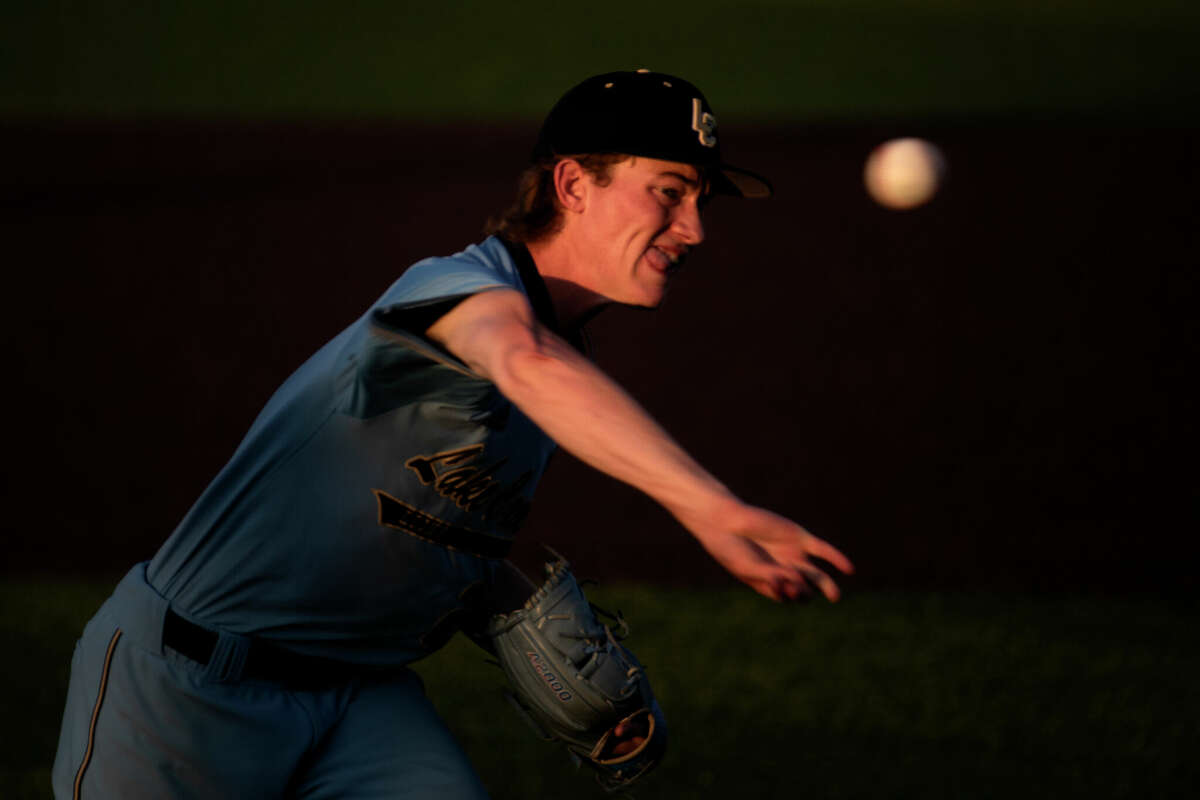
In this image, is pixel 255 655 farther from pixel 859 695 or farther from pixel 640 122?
pixel 859 695

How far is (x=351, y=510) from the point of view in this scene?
7.95 ft

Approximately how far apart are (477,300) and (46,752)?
400 cm

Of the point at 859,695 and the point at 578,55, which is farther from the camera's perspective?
the point at 578,55

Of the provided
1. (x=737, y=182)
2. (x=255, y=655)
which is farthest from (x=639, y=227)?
(x=255, y=655)

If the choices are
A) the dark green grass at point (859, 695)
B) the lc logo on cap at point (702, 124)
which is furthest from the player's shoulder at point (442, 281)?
the dark green grass at point (859, 695)

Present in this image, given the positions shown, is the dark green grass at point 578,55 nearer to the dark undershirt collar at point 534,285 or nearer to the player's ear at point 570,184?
the player's ear at point 570,184

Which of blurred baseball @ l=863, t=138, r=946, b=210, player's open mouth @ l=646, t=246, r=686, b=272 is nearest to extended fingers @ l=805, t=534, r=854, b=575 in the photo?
player's open mouth @ l=646, t=246, r=686, b=272

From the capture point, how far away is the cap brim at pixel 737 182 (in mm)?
2695

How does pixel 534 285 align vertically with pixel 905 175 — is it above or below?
below

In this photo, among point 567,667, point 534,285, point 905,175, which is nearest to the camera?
point 534,285

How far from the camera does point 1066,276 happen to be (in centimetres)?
868

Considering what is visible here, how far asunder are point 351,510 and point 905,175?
7.01 metres

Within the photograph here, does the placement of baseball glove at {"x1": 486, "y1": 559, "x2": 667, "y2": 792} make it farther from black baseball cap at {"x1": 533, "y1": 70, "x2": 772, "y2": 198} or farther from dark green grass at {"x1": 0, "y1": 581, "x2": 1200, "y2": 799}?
dark green grass at {"x1": 0, "y1": 581, "x2": 1200, "y2": 799}

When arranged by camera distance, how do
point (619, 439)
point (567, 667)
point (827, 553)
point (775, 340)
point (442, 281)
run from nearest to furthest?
1. point (827, 553)
2. point (619, 439)
3. point (442, 281)
4. point (567, 667)
5. point (775, 340)
